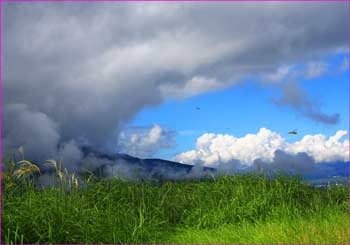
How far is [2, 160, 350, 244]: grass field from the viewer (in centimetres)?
990

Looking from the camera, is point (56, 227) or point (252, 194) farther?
point (252, 194)

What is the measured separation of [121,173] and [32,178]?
2591 mm

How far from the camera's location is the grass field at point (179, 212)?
9898mm

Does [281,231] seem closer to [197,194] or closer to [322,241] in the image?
[322,241]

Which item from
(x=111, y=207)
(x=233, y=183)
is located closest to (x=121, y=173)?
(x=111, y=207)

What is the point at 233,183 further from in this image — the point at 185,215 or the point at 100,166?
the point at 100,166

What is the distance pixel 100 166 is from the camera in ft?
46.4

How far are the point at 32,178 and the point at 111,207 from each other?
2023 millimetres

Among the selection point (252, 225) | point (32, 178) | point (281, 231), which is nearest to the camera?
point (281, 231)

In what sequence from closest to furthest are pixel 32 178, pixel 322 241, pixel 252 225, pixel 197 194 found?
pixel 322 241, pixel 252 225, pixel 32 178, pixel 197 194

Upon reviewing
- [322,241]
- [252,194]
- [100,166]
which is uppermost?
[100,166]

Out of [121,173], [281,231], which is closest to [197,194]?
[121,173]

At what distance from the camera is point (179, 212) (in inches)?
503

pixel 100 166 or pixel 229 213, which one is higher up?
pixel 100 166
